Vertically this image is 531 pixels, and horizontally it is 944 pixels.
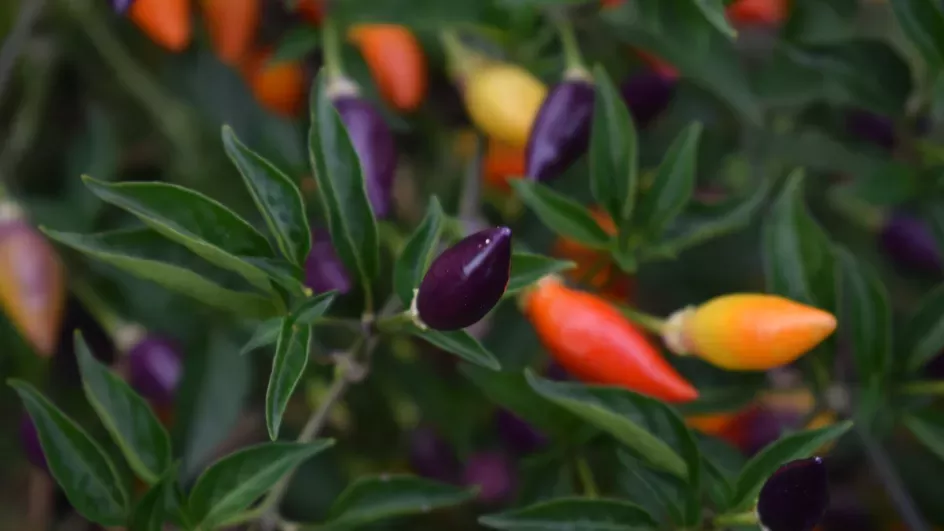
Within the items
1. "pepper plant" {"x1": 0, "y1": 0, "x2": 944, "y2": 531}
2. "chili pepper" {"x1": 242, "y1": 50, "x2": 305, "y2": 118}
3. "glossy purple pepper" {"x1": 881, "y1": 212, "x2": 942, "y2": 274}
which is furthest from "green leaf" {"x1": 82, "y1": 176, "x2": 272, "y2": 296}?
"glossy purple pepper" {"x1": 881, "y1": 212, "x2": 942, "y2": 274}

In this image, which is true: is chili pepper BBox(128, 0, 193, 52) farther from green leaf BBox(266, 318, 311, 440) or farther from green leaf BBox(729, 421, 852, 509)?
green leaf BBox(729, 421, 852, 509)

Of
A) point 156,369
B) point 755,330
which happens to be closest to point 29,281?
point 156,369

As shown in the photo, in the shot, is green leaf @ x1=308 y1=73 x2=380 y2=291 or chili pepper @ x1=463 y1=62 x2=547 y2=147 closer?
green leaf @ x1=308 y1=73 x2=380 y2=291

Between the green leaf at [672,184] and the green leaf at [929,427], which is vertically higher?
the green leaf at [672,184]

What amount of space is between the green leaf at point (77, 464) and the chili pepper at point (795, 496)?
402mm

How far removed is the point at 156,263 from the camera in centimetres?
56

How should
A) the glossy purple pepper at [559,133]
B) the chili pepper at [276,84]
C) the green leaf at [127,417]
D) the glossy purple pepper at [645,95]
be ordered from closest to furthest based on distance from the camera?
the green leaf at [127,417]
the glossy purple pepper at [559,133]
the glossy purple pepper at [645,95]
the chili pepper at [276,84]

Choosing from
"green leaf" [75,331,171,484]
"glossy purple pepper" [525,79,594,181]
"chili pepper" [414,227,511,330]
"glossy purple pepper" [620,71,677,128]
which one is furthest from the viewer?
"glossy purple pepper" [620,71,677,128]

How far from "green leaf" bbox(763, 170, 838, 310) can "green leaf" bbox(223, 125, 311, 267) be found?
0.34m

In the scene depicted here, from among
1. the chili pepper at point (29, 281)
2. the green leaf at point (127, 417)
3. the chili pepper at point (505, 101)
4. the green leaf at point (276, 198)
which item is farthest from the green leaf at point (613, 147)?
the chili pepper at point (29, 281)

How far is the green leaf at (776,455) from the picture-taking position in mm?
581

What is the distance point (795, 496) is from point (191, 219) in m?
0.37

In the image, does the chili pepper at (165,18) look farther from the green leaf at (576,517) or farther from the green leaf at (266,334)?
the green leaf at (576,517)

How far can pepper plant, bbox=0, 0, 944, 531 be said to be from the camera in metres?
0.60
